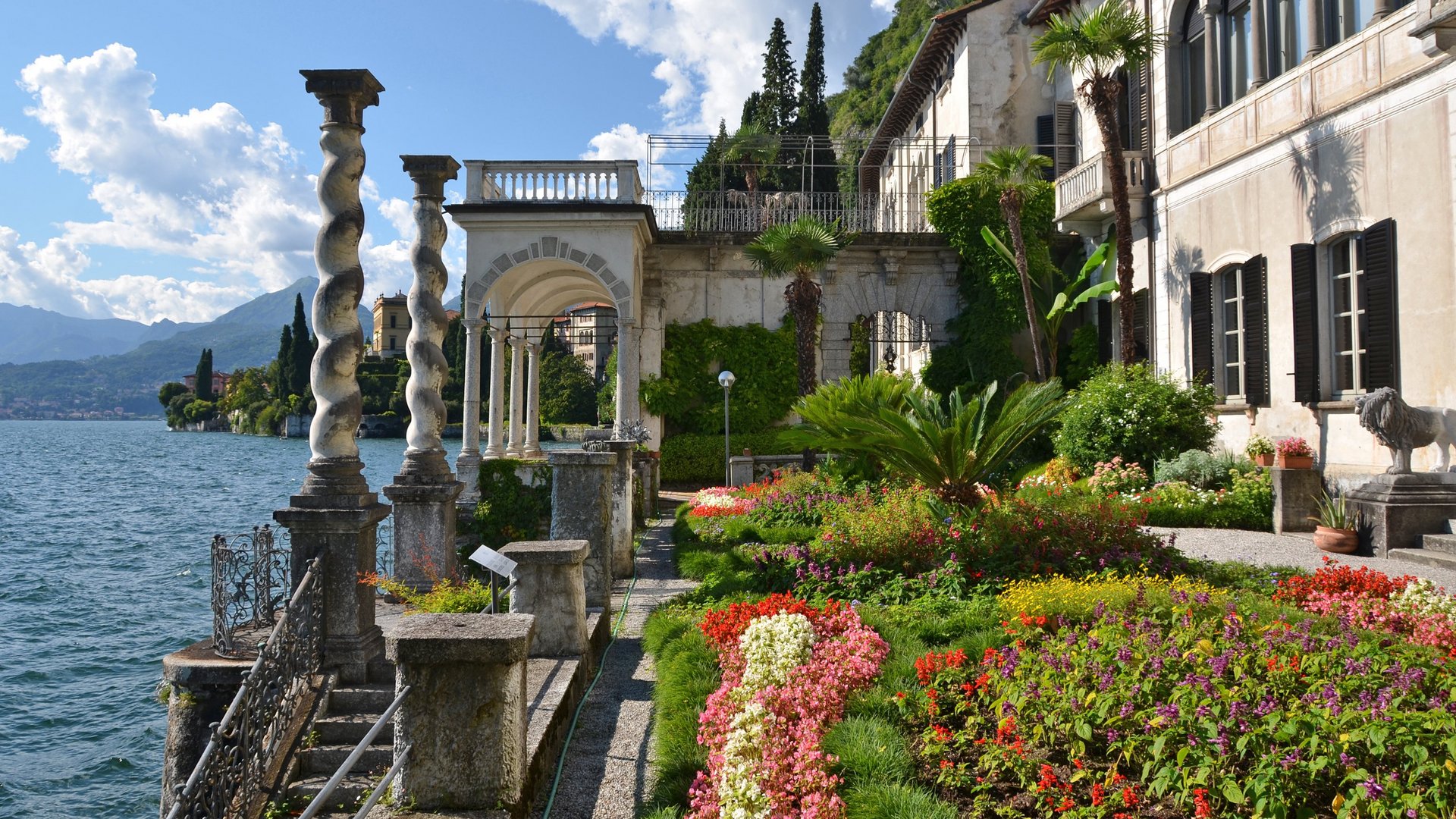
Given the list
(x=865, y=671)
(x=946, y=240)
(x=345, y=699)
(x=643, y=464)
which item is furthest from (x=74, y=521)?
(x=865, y=671)

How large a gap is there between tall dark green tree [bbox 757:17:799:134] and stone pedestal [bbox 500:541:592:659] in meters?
43.6

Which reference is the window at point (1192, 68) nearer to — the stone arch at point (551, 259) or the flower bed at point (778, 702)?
the stone arch at point (551, 259)

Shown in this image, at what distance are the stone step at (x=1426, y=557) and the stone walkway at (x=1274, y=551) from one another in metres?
0.09

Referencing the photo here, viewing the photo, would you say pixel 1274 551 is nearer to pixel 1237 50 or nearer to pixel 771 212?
pixel 1237 50

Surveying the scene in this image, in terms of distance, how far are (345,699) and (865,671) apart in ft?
10.3

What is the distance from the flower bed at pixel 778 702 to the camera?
412 cm

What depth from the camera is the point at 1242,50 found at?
15.1 metres

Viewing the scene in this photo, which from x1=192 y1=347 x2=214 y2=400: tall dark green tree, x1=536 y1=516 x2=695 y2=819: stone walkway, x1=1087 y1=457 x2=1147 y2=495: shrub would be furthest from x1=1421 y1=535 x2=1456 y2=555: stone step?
x1=192 y1=347 x2=214 y2=400: tall dark green tree

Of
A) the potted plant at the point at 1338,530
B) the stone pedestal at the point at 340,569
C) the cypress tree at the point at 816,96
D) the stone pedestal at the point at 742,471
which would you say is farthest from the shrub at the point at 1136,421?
the cypress tree at the point at 816,96

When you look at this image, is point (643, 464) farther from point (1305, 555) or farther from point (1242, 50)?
point (1242, 50)

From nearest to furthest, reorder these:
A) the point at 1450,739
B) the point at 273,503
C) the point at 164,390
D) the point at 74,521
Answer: the point at 1450,739 → the point at 74,521 → the point at 273,503 → the point at 164,390

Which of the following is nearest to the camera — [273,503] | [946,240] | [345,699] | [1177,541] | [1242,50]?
[345,699]

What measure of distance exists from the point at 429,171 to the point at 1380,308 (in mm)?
11345

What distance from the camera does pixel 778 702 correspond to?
5.09 metres
